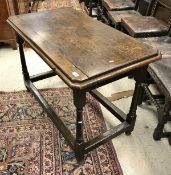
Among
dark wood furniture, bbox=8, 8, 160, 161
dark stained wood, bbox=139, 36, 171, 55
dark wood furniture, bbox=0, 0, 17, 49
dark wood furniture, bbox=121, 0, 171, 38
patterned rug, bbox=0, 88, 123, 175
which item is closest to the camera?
dark wood furniture, bbox=8, 8, 160, 161

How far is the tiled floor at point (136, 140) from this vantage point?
1.48 metres

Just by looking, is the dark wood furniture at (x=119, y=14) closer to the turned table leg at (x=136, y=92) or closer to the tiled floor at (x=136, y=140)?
the tiled floor at (x=136, y=140)

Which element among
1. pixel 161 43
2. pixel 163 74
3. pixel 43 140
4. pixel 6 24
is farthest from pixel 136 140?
pixel 6 24

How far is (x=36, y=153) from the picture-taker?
153 cm

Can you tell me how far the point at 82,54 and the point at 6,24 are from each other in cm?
181

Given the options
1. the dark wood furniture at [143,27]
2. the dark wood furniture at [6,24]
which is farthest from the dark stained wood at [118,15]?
the dark wood furniture at [6,24]

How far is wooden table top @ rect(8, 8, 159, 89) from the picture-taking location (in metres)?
1.07

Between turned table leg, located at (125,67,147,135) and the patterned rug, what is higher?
turned table leg, located at (125,67,147,135)

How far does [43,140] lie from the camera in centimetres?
163

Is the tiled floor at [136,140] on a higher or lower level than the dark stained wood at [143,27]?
lower

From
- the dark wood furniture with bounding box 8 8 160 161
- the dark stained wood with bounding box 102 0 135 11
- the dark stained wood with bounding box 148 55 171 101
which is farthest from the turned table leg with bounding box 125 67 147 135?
the dark stained wood with bounding box 102 0 135 11

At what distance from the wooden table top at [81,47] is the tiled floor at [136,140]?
2.30 feet

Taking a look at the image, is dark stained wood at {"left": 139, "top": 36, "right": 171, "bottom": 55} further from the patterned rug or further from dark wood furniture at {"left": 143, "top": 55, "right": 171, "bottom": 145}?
the patterned rug

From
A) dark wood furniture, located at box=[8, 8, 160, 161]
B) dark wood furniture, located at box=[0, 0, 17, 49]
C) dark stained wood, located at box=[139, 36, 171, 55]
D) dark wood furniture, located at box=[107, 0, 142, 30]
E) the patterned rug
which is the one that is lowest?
the patterned rug
